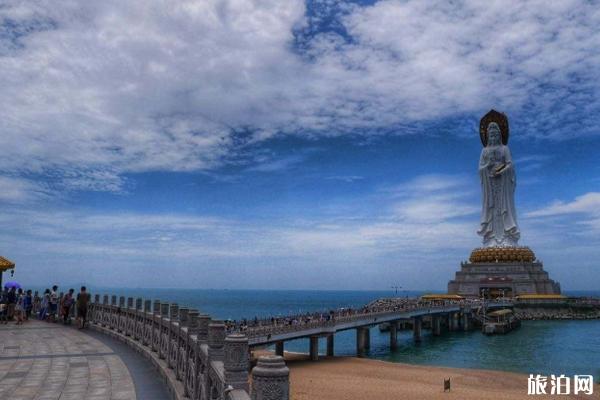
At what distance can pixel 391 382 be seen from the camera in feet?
96.4

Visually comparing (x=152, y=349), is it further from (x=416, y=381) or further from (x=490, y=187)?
(x=490, y=187)

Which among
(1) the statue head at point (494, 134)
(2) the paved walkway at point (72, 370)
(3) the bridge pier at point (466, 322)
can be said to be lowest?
(3) the bridge pier at point (466, 322)

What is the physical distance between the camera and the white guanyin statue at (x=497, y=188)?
77875mm

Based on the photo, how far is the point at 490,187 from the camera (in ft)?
259

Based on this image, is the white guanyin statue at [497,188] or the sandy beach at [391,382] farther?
the white guanyin statue at [497,188]

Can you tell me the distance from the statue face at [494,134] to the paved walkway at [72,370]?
71569mm

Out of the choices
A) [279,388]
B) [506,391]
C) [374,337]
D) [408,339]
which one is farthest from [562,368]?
[279,388]

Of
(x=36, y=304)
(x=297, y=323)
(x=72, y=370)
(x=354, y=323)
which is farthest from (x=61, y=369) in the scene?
(x=354, y=323)

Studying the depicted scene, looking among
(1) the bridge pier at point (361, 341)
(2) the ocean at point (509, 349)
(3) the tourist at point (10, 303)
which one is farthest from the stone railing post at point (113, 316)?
(1) the bridge pier at point (361, 341)

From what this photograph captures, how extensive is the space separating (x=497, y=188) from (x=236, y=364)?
3101 inches

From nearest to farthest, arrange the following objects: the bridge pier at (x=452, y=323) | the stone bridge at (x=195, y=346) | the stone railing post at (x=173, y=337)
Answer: the stone bridge at (x=195, y=346) < the stone railing post at (x=173, y=337) < the bridge pier at (x=452, y=323)

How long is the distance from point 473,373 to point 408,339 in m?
25.9

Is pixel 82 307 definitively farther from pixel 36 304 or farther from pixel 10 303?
pixel 36 304

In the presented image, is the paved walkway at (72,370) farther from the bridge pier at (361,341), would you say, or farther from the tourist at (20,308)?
the bridge pier at (361,341)
